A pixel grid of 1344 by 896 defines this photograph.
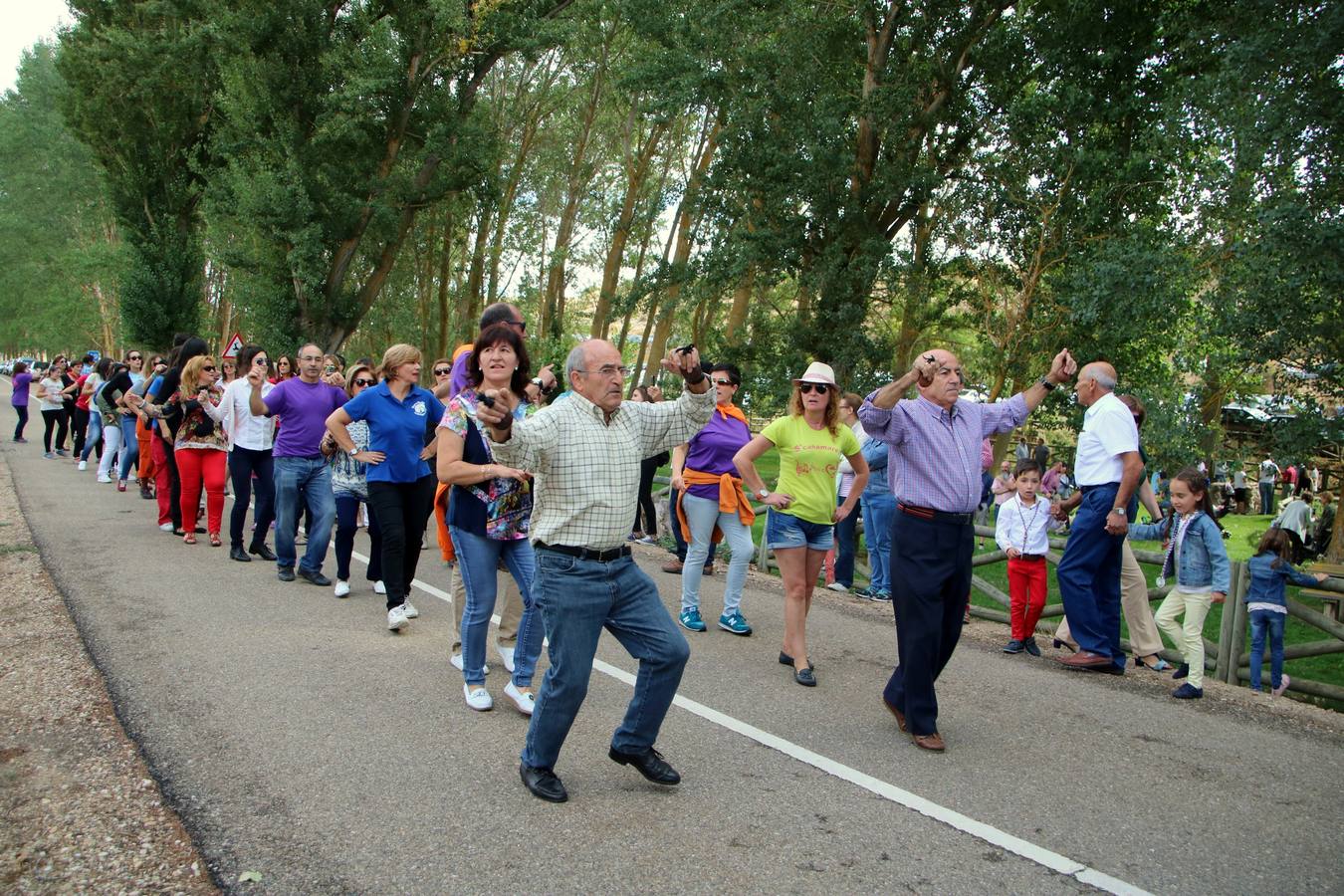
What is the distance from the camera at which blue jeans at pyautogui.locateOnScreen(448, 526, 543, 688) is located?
5.46 meters

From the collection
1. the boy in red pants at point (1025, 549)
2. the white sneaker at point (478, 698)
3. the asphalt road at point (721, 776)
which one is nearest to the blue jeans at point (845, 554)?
the boy in red pants at point (1025, 549)

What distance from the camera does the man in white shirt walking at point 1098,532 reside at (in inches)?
273

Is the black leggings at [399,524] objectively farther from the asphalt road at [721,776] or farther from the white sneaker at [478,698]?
the white sneaker at [478,698]

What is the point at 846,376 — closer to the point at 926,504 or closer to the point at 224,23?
the point at 926,504

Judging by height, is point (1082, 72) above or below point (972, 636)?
above

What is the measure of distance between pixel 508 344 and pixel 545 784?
1.98 metres

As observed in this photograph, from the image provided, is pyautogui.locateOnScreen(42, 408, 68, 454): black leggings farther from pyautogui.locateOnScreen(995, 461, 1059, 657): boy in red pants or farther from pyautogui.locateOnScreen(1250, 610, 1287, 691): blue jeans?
pyautogui.locateOnScreen(1250, 610, 1287, 691): blue jeans

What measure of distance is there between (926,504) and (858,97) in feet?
46.8

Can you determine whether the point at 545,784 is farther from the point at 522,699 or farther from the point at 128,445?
the point at 128,445

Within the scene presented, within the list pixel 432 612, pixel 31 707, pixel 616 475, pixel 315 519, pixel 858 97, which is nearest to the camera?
pixel 616 475

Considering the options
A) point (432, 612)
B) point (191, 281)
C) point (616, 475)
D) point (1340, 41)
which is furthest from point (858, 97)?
point (191, 281)

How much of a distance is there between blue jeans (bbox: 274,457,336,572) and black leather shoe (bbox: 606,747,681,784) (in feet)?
17.5

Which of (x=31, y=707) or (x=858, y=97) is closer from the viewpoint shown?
(x=31, y=707)

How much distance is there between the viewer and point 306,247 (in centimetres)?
2352
